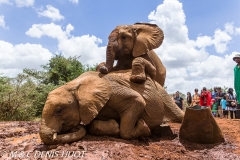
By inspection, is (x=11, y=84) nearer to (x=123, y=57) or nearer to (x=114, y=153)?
(x=123, y=57)

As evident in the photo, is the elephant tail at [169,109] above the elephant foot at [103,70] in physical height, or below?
below

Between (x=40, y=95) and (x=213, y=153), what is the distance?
1155 centimetres

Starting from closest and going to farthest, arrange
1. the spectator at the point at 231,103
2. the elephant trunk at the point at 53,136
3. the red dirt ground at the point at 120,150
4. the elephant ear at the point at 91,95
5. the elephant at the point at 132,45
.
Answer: the red dirt ground at the point at 120,150 < the elephant trunk at the point at 53,136 < the elephant ear at the point at 91,95 < the elephant at the point at 132,45 < the spectator at the point at 231,103

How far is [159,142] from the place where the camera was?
14.2 ft

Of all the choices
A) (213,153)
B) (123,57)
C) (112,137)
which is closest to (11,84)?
(123,57)

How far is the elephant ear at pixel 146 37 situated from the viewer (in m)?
5.10

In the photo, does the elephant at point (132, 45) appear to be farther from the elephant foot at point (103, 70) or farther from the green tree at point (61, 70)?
the green tree at point (61, 70)

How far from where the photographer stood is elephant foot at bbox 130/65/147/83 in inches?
174

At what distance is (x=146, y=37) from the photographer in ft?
17.4

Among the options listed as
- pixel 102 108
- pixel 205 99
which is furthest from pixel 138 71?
pixel 205 99

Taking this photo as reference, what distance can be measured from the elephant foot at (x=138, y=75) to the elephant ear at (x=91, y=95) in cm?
49

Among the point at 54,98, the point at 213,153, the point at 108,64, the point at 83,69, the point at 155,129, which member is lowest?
the point at 213,153

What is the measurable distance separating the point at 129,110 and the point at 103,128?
0.52 m

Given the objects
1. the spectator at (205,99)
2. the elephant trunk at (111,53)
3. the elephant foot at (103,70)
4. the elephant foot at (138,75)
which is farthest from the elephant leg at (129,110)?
the spectator at (205,99)
